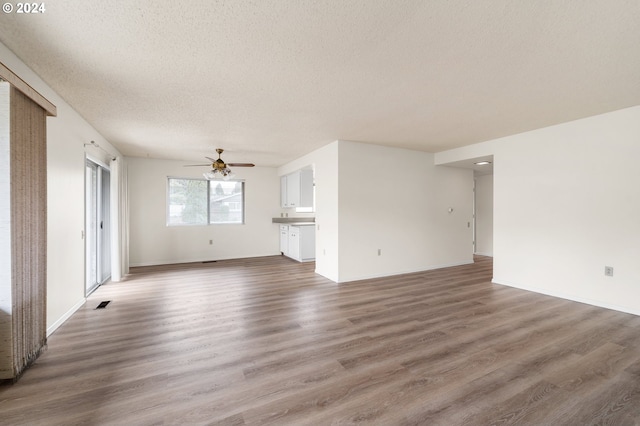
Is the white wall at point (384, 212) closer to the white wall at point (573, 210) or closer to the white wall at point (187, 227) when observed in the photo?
the white wall at point (573, 210)

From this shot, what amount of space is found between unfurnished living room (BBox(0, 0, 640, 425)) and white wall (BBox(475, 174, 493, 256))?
2352 millimetres

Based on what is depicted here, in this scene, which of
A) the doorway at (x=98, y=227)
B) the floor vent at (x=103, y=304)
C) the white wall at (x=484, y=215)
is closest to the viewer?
the floor vent at (x=103, y=304)

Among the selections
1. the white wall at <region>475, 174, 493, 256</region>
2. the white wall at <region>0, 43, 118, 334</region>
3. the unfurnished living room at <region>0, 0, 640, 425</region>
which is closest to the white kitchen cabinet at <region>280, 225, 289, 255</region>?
the unfurnished living room at <region>0, 0, 640, 425</region>

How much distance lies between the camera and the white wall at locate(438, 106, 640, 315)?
323cm

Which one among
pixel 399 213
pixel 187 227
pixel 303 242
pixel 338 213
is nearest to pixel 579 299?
pixel 399 213

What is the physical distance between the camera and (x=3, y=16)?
5.49ft

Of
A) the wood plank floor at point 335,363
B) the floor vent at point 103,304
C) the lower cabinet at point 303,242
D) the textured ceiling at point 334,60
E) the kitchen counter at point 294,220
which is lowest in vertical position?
the floor vent at point 103,304

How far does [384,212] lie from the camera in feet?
16.6

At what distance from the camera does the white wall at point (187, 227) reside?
6.11 m

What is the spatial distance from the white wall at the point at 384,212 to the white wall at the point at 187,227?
6.03 feet
